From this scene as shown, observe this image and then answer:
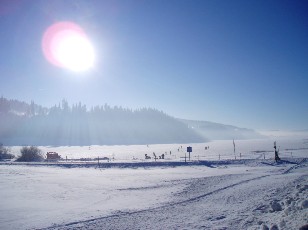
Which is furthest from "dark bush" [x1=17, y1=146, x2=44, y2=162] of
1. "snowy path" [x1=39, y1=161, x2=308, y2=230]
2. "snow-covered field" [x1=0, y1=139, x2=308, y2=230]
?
"snowy path" [x1=39, y1=161, x2=308, y2=230]

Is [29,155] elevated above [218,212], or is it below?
above

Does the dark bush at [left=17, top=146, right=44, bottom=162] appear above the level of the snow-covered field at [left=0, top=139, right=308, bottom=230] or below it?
above

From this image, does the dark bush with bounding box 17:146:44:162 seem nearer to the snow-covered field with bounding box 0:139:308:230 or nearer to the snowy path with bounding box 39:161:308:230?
the snow-covered field with bounding box 0:139:308:230

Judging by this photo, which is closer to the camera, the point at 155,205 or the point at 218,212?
the point at 218,212

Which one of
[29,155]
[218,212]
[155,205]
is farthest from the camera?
[29,155]

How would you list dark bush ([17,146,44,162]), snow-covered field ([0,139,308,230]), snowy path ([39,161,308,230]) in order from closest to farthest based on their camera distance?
snowy path ([39,161,308,230]) < snow-covered field ([0,139,308,230]) < dark bush ([17,146,44,162])

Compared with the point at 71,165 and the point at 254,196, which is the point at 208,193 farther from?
the point at 71,165

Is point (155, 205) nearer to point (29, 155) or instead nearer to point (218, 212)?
point (218, 212)

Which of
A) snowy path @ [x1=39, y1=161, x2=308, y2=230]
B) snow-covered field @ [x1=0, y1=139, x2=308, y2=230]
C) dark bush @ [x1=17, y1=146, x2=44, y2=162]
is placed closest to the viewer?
snowy path @ [x1=39, y1=161, x2=308, y2=230]

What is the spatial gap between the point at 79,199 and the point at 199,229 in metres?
9.83

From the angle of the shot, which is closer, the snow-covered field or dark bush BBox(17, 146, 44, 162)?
the snow-covered field

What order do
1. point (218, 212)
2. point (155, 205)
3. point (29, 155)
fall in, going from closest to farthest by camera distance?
point (218, 212) < point (155, 205) < point (29, 155)

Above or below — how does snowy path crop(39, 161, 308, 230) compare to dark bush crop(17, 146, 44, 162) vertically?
below

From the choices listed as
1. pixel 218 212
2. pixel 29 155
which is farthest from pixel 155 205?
pixel 29 155
